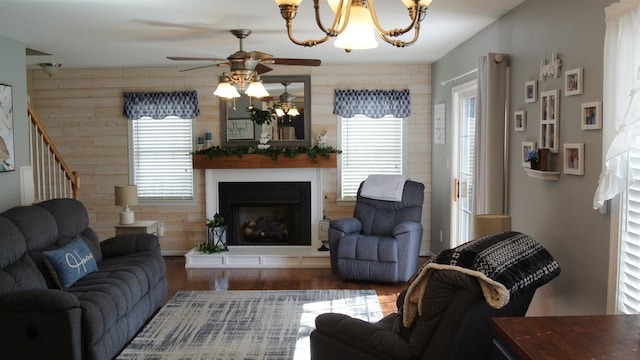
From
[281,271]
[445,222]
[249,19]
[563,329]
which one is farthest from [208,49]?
[563,329]

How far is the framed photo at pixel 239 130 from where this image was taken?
7109mm

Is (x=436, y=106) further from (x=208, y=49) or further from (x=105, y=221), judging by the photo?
(x=105, y=221)

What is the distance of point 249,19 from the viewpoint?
4.46 meters

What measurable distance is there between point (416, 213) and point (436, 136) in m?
1.12

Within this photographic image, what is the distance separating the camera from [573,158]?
3154 millimetres

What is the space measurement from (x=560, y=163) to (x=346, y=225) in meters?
2.94

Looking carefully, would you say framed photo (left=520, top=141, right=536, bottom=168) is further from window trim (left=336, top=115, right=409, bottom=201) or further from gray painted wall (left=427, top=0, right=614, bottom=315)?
window trim (left=336, top=115, right=409, bottom=201)

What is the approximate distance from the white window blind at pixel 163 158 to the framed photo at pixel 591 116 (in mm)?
5168

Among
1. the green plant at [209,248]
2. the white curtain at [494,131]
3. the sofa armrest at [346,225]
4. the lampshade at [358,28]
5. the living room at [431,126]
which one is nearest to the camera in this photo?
the lampshade at [358,28]

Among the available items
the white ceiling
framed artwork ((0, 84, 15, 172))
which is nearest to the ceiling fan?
the white ceiling

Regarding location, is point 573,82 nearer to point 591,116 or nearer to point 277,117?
point 591,116

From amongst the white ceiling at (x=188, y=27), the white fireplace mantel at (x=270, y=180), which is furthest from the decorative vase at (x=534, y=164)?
the white fireplace mantel at (x=270, y=180)

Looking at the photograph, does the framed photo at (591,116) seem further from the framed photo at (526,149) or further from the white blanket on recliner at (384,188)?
the white blanket on recliner at (384,188)

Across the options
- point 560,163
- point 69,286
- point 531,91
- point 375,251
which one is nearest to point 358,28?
point 560,163
